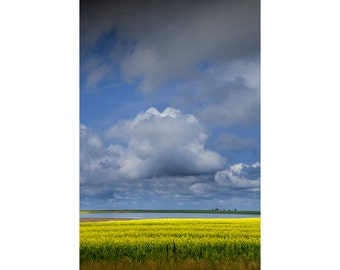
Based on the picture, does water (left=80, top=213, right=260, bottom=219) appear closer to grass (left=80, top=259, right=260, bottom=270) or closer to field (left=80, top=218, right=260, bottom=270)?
field (left=80, top=218, right=260, bottom=270)

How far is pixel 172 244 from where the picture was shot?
467cm

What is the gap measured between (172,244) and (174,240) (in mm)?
39

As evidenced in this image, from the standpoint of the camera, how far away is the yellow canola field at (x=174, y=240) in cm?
457

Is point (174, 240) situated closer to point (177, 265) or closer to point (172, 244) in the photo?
point (172, 244)

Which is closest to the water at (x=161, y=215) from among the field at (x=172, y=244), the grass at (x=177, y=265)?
the field at (x=172, y=244)

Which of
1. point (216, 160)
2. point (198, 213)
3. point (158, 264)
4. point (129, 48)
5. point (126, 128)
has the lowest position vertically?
point (158, 264)

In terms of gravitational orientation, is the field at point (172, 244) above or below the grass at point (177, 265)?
above

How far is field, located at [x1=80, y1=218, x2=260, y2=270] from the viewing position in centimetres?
450

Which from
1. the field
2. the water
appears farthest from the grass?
the water

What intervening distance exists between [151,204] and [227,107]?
1.08 meters

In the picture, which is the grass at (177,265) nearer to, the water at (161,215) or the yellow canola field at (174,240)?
the yellow canola field at (174,240)
